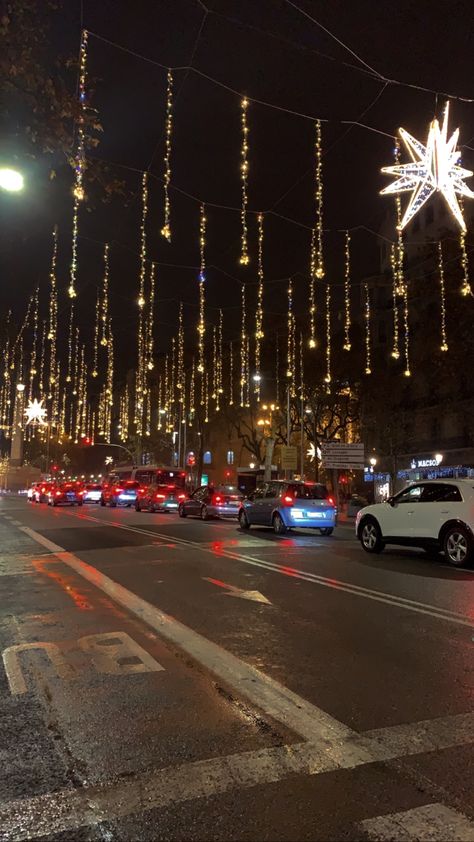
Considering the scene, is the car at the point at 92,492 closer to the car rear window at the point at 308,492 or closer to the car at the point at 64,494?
the car at the point at 64,494

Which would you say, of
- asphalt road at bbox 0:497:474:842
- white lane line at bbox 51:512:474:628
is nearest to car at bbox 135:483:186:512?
white lane line at bbox 51:512:474:628

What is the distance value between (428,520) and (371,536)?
5.73 ft

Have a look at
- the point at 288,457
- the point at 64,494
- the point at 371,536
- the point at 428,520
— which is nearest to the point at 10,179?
the point at 428,520

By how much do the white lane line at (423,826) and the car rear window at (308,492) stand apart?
15.6m

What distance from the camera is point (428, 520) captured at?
1221 centimetres

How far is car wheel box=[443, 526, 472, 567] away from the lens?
1134 cm

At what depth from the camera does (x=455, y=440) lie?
37.0 m

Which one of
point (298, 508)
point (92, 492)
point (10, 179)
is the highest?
point (10, 179)

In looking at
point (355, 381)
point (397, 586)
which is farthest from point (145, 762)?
point (355, 381)

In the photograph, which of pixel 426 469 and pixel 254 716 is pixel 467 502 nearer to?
pixel 254 716

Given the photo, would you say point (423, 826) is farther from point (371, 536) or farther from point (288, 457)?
point (288, 457)

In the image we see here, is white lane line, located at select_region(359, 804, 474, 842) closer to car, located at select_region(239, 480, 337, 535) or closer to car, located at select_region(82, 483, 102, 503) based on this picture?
car, located at select_region(239, 480, 337, 535)

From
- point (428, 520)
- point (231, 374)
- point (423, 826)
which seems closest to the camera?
point (423, 826)

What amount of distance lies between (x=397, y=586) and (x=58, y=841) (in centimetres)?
728
